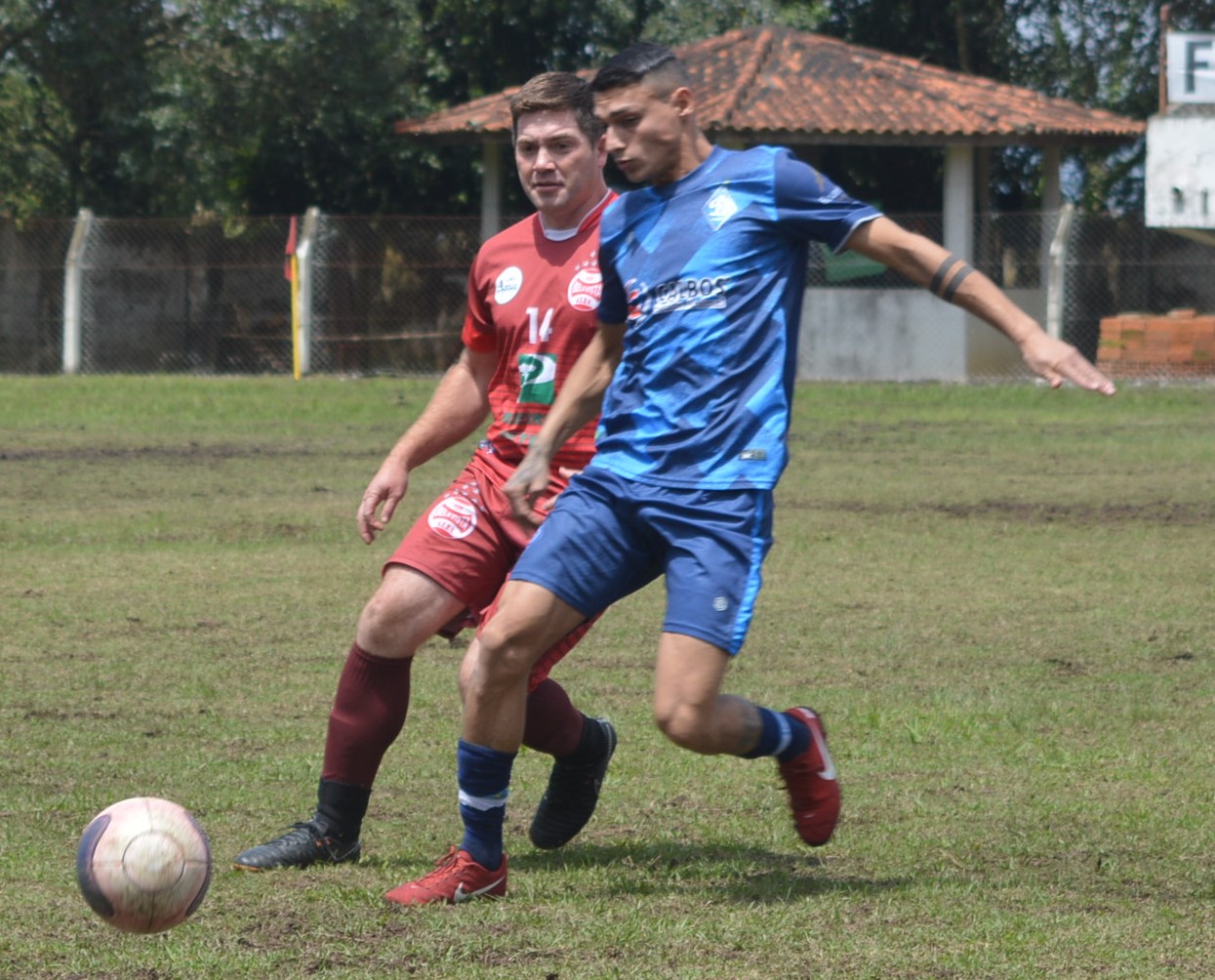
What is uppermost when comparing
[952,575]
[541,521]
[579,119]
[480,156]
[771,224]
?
[480,156]

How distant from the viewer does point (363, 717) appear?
482cm

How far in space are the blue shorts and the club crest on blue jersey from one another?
2.08 feet

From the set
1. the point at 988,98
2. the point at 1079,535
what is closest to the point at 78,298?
the point at 988,98

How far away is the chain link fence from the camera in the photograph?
26.2 meters

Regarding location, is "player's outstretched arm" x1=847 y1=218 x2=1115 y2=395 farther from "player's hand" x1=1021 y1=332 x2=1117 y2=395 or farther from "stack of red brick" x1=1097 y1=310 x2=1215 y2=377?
"stack of red brick" x1=1097 y1=310 x2=1215 y2=377

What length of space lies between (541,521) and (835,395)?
742 inches

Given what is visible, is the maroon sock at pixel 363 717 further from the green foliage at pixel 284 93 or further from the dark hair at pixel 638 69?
the green foliage at pixel 284 93

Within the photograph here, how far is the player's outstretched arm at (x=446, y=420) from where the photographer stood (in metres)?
5.11

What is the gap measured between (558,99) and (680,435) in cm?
99

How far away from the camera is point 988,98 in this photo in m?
28.9

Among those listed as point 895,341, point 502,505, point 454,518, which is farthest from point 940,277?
point 895,341

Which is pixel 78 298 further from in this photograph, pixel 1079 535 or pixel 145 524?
pixel 1079 535

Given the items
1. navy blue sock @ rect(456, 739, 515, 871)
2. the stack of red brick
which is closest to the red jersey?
navy blue sock @ rect(456, 739, 515, 871)

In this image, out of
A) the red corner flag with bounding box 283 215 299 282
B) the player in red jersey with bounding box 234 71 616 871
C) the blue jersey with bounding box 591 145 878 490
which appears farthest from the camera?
the red corner flag with bounding box 283 215 299 282
